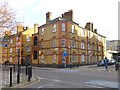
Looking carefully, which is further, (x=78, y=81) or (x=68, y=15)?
(x=68, y=15)

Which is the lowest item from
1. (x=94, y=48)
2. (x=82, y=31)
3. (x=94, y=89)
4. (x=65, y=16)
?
(x=94, y=89)

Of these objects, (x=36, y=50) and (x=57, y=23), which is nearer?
(x=57, y=23)

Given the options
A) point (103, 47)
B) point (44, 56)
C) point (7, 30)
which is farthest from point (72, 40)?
point (7, 30)

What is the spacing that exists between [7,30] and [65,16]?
28601mm

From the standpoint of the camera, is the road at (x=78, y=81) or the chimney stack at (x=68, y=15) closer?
the road at (x=78, y=81)

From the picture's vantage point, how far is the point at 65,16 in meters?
47.2

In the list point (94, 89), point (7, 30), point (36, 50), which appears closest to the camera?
point (94, 89)

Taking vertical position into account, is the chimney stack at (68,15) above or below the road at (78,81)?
above

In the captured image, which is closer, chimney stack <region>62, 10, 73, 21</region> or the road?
the road

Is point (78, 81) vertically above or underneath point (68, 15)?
underneath

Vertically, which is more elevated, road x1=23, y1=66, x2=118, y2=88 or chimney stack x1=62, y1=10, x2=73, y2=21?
chimney stack x1=62, y1=10, x2=73, y2=21

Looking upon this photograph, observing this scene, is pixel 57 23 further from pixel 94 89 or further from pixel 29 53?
pixel 94 89

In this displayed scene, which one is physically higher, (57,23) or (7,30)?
(57,23)

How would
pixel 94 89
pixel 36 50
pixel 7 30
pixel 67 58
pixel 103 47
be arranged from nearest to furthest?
pixel 94 89, pixel 7 30, pixel 67 58, pixel 36 50, pixel 103 47
